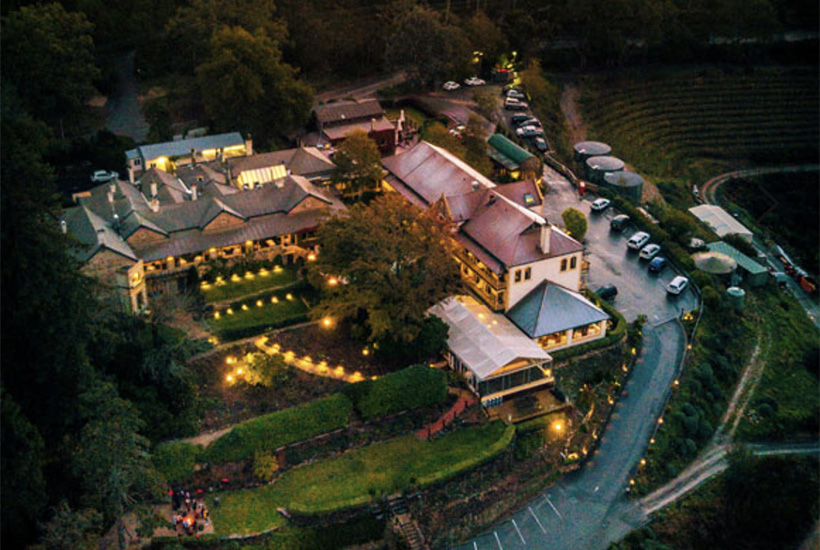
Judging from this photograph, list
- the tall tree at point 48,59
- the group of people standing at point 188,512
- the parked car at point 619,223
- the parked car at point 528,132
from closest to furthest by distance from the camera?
1. the group of people standing at point 188,512
2. the parked car at point 619,223
3. the tall tree at point 48,59
4. the parked car at point 528,132

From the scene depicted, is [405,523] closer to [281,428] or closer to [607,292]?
[281,428]

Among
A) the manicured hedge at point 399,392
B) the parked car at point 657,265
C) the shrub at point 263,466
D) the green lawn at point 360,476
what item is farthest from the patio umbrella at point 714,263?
the shrub at point 263,466

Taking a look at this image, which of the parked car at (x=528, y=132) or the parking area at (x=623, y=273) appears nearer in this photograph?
the parking area at (x=623, y=273)

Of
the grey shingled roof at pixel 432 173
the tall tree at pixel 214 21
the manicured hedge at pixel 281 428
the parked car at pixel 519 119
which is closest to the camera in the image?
the manicured hedge at pixel 281 428

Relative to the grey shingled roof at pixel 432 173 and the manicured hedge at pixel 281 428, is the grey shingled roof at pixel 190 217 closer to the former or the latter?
the grey shingled roof at pixel 432 173

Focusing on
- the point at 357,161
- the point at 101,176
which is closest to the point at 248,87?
the point at 101,176

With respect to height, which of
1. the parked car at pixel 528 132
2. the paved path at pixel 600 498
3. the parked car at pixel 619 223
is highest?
the parked car at pixel 619 223
